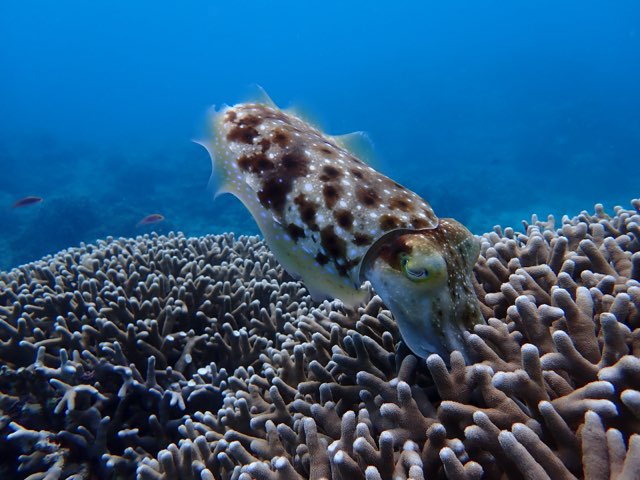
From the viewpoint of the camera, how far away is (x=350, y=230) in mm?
2207

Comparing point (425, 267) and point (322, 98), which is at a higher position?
point (322, 98)

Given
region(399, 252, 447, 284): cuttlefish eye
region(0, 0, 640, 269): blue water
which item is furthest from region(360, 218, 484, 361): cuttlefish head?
region(0, 0, 640, 269): blue water

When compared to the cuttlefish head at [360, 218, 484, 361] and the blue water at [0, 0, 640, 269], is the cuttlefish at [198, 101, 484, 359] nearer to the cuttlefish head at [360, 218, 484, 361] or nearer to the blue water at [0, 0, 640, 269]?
the cuttlefish head at [360, 218, 484, 361]

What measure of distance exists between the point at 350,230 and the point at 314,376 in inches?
54.9

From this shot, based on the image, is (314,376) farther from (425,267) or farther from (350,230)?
(425,267)

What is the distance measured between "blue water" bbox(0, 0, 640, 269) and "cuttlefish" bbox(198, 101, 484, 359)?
1.70 feet

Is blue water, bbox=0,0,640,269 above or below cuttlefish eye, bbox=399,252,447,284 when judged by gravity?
above

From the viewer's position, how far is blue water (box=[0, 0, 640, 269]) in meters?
29.6

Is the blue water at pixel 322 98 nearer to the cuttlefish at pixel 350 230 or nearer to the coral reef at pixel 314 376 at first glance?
the cuttlefish at pixel 350 230

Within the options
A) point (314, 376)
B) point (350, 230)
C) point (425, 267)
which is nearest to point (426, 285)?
point (425, 267)

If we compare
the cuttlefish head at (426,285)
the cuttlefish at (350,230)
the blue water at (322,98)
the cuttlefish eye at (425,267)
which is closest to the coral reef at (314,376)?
the cuttlefish head at (426,285)

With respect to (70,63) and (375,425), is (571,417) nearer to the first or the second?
(375,425)

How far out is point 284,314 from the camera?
484 cm

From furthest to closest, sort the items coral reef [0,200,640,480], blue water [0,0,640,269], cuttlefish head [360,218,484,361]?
blue water [0,0,640,269] → cuttlefish head [360,218,484,361] → coral reef [0,200,640,480]
